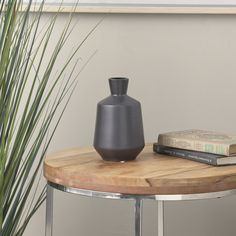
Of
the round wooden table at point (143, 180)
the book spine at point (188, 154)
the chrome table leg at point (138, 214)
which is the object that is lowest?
the chrome table leg at point (138, 214)

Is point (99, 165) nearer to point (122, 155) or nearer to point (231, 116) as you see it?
point (122, 155)

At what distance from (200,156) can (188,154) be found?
0.14ft

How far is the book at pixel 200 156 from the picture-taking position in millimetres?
1352

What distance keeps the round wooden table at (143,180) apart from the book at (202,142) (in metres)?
0.04

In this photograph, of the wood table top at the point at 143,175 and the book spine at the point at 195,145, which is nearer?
the wood table top at the point at 143,175

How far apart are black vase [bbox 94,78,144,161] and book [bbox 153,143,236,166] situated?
0.34ft

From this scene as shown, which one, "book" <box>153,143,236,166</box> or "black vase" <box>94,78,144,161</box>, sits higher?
"black vase" <box>94,78,144,161</box>

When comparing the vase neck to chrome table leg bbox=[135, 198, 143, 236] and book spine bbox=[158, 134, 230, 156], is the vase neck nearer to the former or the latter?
book spine bbox=[158, 134, 230, 156]

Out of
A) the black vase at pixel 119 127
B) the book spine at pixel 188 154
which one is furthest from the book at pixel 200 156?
the black vase at pixel 119 127

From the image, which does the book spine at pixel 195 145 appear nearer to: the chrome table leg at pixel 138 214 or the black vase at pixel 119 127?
the black vase at pixel 119 127

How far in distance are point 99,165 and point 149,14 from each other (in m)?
0.67

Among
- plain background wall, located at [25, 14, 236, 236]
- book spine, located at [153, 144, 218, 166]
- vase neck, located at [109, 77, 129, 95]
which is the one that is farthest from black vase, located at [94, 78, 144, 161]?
plain background wall, located at [25, 14, 236, 236]

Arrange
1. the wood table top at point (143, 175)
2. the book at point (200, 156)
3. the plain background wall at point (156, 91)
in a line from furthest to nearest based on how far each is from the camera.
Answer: the plain background wall at point (156, 91)
the book at point (200, 156)
the wood table top at point (143, 175)

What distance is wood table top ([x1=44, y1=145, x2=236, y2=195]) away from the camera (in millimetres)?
1222
